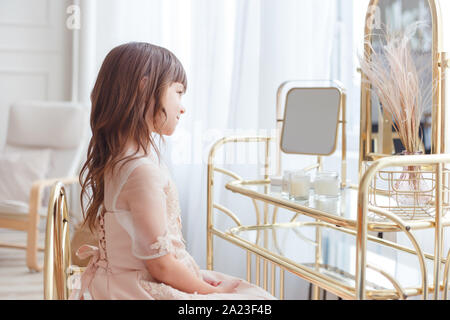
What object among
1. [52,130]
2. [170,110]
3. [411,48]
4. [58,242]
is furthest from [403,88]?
[52,130]

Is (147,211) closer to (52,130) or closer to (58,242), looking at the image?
(58,242)

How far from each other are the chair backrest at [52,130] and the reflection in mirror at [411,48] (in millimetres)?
1610

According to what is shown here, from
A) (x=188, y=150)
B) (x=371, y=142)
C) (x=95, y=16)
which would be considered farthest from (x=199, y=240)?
(x=95, y=16)

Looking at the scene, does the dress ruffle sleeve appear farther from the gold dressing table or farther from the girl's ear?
the gold dressing table

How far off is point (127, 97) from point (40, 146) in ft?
6.14

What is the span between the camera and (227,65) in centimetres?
198

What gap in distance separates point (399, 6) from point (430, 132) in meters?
0.32

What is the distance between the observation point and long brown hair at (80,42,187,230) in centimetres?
87

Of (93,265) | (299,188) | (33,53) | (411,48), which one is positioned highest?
(33,53)

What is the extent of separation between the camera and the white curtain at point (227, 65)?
1.82 meters

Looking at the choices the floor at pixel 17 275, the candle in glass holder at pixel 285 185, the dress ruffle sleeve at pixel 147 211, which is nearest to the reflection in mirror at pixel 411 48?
the candle in glass holder at pixel 285 185

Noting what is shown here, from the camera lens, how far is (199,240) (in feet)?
6.57

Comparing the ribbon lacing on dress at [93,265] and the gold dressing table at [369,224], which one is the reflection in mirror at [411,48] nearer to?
the gold dressing table at [369,224]

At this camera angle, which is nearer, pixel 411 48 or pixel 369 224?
pixel 369 224
